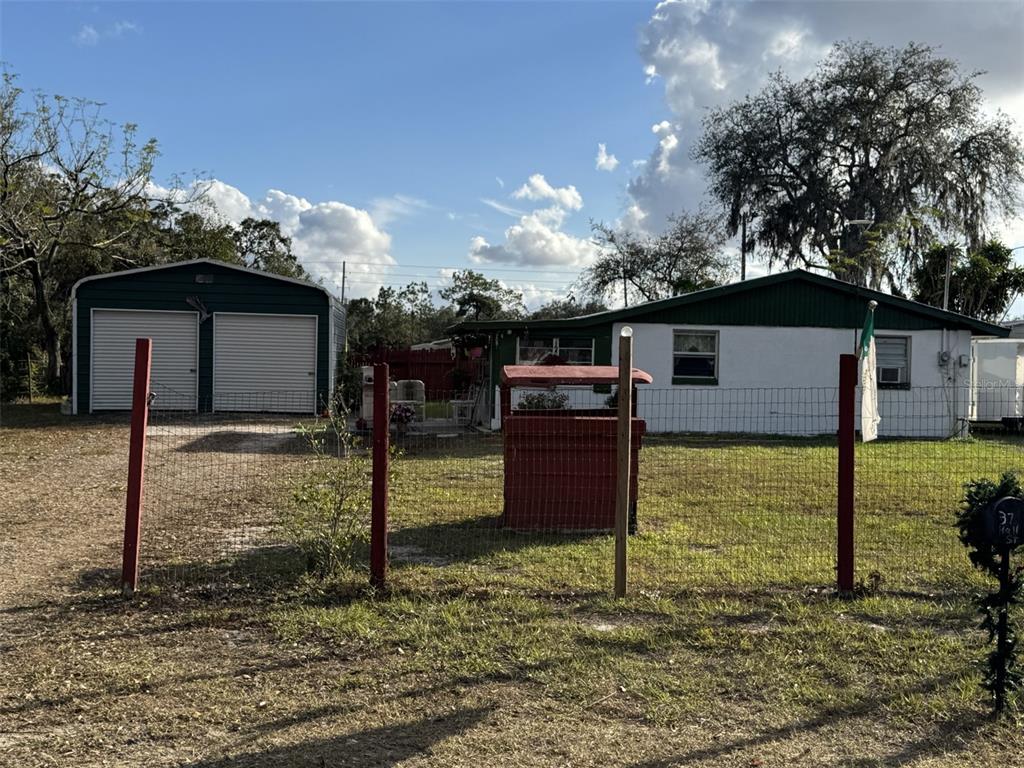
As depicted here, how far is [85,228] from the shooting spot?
25.5 metres

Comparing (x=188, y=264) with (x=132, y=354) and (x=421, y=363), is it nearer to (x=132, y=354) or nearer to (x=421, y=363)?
(x=132, y=354)

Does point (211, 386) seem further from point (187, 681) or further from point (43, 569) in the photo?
point (187, 681)

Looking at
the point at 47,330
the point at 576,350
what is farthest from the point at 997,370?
the point at 47,330

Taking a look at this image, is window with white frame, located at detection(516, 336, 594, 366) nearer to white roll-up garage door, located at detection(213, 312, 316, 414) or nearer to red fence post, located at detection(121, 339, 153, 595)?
white roll-up garage door, located at detection(213, 312, 316, 414)

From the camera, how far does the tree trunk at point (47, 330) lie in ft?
79.6

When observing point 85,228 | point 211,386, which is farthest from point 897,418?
point 85,228

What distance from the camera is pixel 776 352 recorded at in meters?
18.5

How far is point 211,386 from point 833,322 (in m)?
14.2

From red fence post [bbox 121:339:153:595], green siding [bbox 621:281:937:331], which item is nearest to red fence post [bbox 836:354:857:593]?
red fence post [bbox 121:339:153:595]

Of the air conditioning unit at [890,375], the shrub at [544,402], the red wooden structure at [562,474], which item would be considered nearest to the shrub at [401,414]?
the shrub at [544,402]

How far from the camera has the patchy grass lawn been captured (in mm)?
3418

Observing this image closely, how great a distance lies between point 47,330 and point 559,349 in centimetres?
1703

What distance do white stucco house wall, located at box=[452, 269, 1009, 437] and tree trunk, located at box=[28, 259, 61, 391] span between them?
46.1 ft

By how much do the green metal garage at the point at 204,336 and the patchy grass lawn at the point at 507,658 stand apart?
12736mm
